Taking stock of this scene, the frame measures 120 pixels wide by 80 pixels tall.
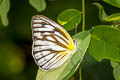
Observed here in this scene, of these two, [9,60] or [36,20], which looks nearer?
[36,20]

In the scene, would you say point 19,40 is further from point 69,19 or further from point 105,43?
point 105,43

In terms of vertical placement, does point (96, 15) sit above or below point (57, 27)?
below

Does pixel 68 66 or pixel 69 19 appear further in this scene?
pixel 69 19

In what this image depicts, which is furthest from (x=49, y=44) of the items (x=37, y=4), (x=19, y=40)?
(x=19, y=40)

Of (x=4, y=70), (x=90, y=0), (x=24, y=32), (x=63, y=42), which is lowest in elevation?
(x=4, y=70)

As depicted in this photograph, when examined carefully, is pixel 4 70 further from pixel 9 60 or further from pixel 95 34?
pixel 95 34

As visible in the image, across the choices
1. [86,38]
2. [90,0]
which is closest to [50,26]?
[86,38]
